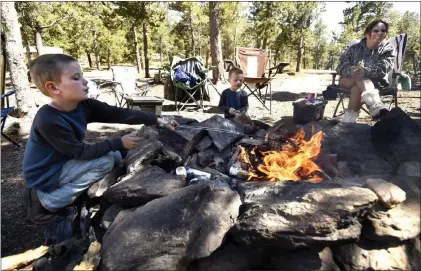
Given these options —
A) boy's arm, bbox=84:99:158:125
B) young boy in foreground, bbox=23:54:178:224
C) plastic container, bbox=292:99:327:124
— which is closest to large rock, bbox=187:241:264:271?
young boy in foreground, bbox=23:54:178:224

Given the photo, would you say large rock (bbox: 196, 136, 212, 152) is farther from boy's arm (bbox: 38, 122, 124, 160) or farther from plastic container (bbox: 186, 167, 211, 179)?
boy's arm (bbox: 38, 122, 124, 160)

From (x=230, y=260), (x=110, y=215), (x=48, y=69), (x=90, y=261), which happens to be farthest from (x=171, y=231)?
(x=48, y=69)

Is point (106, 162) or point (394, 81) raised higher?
point (394, 81)

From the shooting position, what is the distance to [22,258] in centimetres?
210

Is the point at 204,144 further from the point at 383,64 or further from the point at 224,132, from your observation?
the point at 383,64

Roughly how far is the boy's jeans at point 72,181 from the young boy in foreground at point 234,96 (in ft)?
7.86

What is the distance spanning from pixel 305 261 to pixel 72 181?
2034 millimetres

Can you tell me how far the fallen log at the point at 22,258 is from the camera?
203 centimetres

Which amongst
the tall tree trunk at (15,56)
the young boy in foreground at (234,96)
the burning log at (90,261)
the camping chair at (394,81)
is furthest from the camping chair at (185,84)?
the burning log at (90,261)

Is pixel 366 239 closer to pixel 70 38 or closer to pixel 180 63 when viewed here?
pixel 180 63

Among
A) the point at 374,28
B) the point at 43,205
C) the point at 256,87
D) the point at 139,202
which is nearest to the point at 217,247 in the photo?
the point at 139,202

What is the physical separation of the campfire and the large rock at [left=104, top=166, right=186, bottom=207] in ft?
2.71

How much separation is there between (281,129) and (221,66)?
8896 mm

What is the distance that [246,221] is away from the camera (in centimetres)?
178
